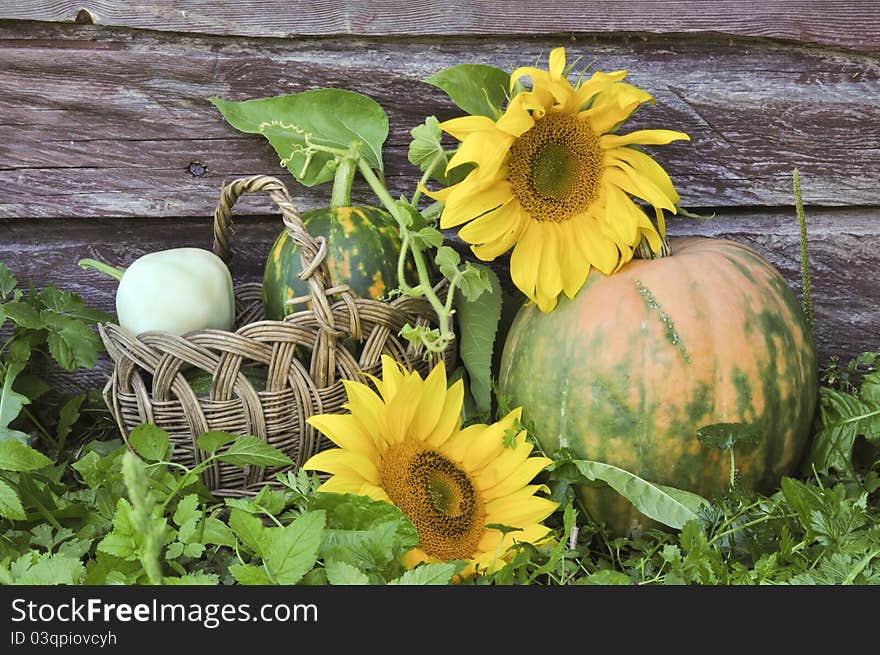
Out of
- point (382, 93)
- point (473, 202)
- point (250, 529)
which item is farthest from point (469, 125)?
point (250, 529)

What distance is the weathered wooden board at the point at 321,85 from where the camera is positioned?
137cm

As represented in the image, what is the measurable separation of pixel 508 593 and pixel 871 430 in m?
0.64

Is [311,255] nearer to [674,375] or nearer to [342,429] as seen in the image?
[342,429]

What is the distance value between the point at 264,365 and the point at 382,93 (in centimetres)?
51

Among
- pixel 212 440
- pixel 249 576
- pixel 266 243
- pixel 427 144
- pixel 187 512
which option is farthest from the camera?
pixel 266 243

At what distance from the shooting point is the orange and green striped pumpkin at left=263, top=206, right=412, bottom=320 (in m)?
1.17

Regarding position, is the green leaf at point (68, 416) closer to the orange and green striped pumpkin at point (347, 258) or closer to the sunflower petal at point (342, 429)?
the orange and green striped pumpkin at point (347, 258)

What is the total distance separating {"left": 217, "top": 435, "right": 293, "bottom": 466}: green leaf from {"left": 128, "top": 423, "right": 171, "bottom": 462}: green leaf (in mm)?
88

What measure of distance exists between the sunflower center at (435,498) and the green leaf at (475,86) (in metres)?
0.49

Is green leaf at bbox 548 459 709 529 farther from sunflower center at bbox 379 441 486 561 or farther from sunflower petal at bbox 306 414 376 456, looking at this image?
sunflower petal at bbox 306 414 376 456

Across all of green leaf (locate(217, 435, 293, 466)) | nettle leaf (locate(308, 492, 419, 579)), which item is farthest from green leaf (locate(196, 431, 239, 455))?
nettle leaf (locate(308, 492, 419, 579))

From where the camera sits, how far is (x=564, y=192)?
3.78 feet

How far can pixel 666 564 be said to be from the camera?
38.5 inches

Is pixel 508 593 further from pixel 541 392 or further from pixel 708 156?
pixel 708 156
